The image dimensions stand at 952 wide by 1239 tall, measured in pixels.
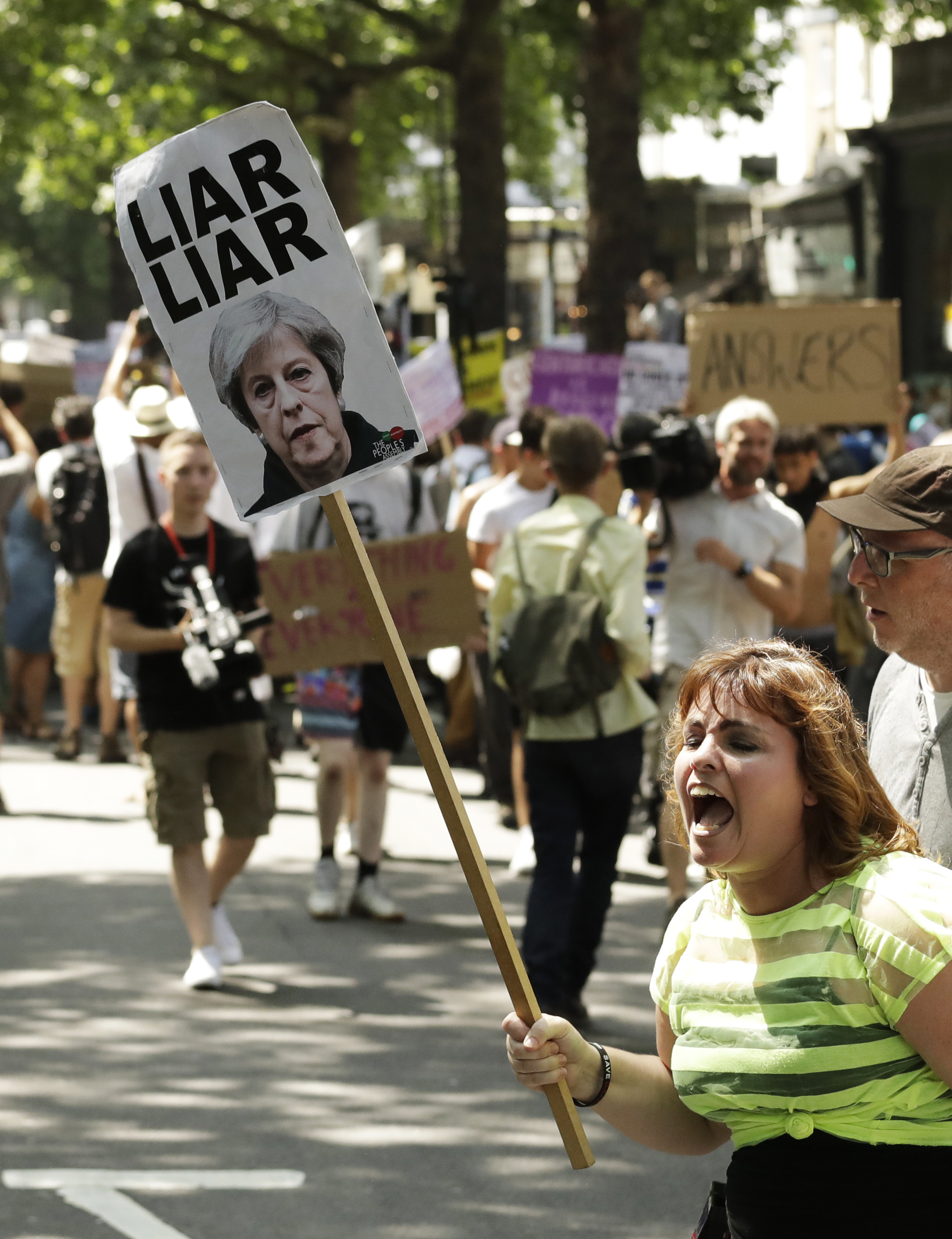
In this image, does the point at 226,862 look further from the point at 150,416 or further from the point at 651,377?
the point at 651,377

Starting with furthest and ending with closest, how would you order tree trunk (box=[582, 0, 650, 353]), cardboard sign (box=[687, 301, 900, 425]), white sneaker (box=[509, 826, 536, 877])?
tree trunk (box=[582, 0, 650, 353])
cardboard sign (box=[687, 301, 900, 425])
white sneaker (box=[509, 826, 536, 877])

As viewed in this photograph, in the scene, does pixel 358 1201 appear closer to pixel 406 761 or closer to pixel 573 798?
pixel 573 798

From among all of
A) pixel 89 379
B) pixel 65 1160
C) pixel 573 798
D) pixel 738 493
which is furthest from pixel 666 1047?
pixel 89 379

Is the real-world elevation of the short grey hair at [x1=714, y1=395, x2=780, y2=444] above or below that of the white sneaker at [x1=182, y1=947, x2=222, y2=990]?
above

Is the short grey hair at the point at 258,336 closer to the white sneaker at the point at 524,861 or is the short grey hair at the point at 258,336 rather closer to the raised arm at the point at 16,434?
the white sneaker at the point at 524,861

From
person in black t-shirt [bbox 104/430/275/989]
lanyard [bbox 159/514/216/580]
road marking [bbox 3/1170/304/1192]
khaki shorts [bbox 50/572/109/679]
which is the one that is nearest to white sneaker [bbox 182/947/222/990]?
person in black t-shirt [bbox 104/430/275/989]

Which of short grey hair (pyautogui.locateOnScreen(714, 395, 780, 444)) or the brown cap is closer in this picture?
the brown cap

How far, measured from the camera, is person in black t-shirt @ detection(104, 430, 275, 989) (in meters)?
6.37

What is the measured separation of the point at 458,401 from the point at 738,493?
4.65 m

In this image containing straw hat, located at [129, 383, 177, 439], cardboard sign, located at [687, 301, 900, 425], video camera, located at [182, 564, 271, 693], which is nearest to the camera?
video camera, located at [182, 564, 271, 693]

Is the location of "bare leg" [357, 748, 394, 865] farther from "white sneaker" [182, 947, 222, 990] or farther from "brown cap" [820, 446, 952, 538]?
"brown cap" [820, 446, 952, 538]

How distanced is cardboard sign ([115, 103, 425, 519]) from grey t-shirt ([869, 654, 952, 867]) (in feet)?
2.98

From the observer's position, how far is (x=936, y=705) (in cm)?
292

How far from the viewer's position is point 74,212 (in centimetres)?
6028
